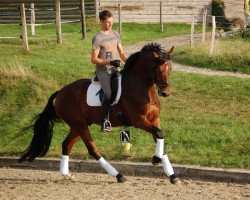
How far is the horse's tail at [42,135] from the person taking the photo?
1022cm

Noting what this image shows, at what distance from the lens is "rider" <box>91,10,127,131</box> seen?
30.0 feet

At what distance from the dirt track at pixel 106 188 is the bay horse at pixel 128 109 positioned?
24cm

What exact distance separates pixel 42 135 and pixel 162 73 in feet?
8.78

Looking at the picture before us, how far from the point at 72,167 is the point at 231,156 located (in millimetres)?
2654

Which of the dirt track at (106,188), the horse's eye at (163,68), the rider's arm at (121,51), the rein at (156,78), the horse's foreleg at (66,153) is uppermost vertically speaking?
the rider's arm at (121,51)

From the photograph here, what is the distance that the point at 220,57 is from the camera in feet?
61.0

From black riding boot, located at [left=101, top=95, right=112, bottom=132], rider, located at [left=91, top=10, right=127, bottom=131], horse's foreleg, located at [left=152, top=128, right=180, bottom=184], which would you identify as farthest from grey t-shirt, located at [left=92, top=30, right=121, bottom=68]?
horse's foreleg, located at [left=152, top=128, right=180, bottom=184]

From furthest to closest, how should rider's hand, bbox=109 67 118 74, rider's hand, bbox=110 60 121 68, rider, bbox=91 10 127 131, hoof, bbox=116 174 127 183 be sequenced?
rider's hand, bbox=109 67 118 74 < hoof, bbox=116 174 127 183 < rider, bbox=91 10 127 131 < rider's hand, bbox=110 60 121 68

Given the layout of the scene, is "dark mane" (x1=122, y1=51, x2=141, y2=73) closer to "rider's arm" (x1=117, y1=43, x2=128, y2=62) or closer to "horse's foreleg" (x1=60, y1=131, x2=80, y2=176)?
"rider's arm" (x1=117, y1=43, x2=128, y2=62)

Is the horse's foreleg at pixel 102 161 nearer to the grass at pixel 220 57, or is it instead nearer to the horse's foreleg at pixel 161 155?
the horse's foreleg at pixel 161 155

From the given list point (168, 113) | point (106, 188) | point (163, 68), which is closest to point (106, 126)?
point (106, 188)

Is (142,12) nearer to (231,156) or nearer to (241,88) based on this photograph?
(241,88)

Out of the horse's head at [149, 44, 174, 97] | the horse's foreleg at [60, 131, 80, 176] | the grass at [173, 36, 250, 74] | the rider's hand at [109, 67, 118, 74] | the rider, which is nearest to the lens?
the horse's head at [149, 44, 174, 97]

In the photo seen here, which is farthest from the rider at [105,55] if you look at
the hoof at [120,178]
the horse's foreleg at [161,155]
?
the horse's foreleg at [161,155]
